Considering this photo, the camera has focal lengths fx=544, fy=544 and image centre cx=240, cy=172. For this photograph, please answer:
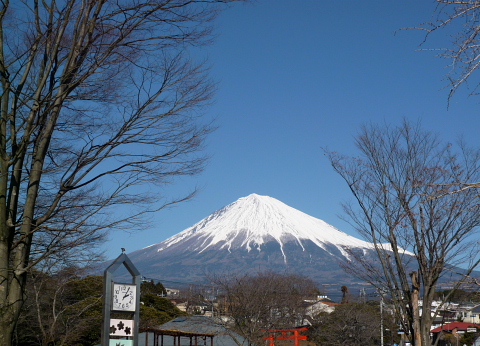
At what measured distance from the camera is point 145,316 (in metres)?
28.8

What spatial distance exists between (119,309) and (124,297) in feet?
0.49

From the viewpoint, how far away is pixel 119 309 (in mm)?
6453

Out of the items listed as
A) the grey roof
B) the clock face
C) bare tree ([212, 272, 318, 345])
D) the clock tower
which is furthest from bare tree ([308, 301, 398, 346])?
the clock face

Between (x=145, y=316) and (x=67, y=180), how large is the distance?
24.7m

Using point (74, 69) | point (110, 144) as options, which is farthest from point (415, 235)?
point (74, 69)

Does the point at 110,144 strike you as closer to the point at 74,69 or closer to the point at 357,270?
the point at 74,69

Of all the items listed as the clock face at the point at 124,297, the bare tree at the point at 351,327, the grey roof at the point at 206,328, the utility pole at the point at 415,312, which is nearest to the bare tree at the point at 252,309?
the grey roof at the point at 206,328

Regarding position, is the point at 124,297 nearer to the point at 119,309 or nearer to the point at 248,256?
the point at 119,309

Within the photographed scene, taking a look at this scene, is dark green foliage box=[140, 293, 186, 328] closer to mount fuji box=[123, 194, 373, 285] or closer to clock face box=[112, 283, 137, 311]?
clock face box=[112, 283, 137, 311]

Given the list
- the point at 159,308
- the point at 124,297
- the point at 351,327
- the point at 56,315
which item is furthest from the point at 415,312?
the point at 159,308

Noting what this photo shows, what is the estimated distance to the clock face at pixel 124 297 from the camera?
6.41m

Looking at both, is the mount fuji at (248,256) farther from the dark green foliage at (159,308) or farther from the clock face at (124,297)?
the clock face at (124,297)

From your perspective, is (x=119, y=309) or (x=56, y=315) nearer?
(x=119, y=309)

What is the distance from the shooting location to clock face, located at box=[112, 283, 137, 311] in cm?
641
